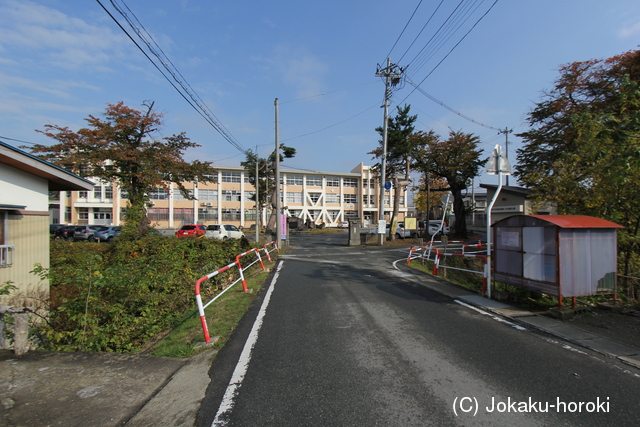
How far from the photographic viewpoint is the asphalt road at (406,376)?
332 cm

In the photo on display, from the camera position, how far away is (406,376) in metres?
4.15

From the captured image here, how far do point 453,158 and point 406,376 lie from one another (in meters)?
30.2

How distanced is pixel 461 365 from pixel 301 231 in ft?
157

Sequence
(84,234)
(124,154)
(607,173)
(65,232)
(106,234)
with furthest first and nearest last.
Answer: (65,232) < (84,234) < (106,234) < (124,154) < (607,173)

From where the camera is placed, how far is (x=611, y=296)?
881 centimetres

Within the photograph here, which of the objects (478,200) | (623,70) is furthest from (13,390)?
(478,200)

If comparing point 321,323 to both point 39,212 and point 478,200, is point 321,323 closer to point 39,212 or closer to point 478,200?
point 39,212

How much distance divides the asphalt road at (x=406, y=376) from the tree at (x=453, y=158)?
86.7 feet

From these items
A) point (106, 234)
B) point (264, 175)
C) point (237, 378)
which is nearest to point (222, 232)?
point (106, 234)

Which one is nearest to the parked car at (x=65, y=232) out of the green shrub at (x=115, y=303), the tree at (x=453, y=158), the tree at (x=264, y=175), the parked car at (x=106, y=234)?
the parked car at (x=106, y=234)

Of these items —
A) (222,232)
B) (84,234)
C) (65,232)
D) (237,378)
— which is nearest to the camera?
(237,378)

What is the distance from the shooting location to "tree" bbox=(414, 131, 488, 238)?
30969mm

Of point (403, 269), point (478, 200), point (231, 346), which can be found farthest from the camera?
point (478, 200)

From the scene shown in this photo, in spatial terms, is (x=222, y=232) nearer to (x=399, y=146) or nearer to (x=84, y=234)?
(x=84, y=234)
